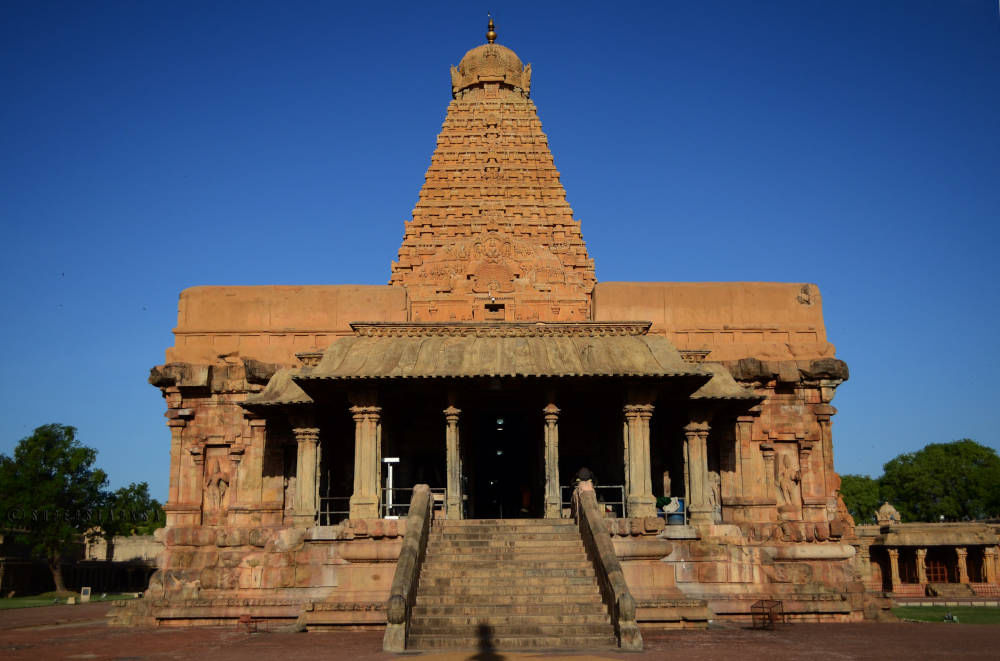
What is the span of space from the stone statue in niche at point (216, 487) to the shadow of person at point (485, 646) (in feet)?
42.3

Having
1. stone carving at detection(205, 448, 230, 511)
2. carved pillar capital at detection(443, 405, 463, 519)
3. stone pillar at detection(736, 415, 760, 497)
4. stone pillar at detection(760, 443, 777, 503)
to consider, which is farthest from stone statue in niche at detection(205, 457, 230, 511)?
stone pillar at detection(760, 443, 777, 503)

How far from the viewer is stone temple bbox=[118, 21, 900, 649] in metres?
18.0

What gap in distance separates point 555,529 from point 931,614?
14.5 m

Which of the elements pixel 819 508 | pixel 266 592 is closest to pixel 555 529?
pixel 266 592

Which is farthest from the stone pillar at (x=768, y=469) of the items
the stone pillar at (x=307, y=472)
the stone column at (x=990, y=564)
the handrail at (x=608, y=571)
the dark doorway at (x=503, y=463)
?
the stone column at (x=990, y=564)

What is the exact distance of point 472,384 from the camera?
21.0m

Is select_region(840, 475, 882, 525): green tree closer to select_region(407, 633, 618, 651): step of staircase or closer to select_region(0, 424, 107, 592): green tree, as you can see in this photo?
select_region(0, 424, 107, 592): green tree

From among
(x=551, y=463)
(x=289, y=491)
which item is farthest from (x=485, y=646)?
(x=289, y=491)

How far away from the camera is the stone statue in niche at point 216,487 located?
84.8 feet

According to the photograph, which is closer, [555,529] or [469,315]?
[555,529]

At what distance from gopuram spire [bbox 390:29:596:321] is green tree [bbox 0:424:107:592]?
1028 inches

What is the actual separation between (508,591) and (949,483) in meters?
70.4

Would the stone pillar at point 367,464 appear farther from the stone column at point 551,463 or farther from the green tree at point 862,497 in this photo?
the green tree at point 862,497

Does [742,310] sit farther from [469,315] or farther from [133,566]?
[133,566]
